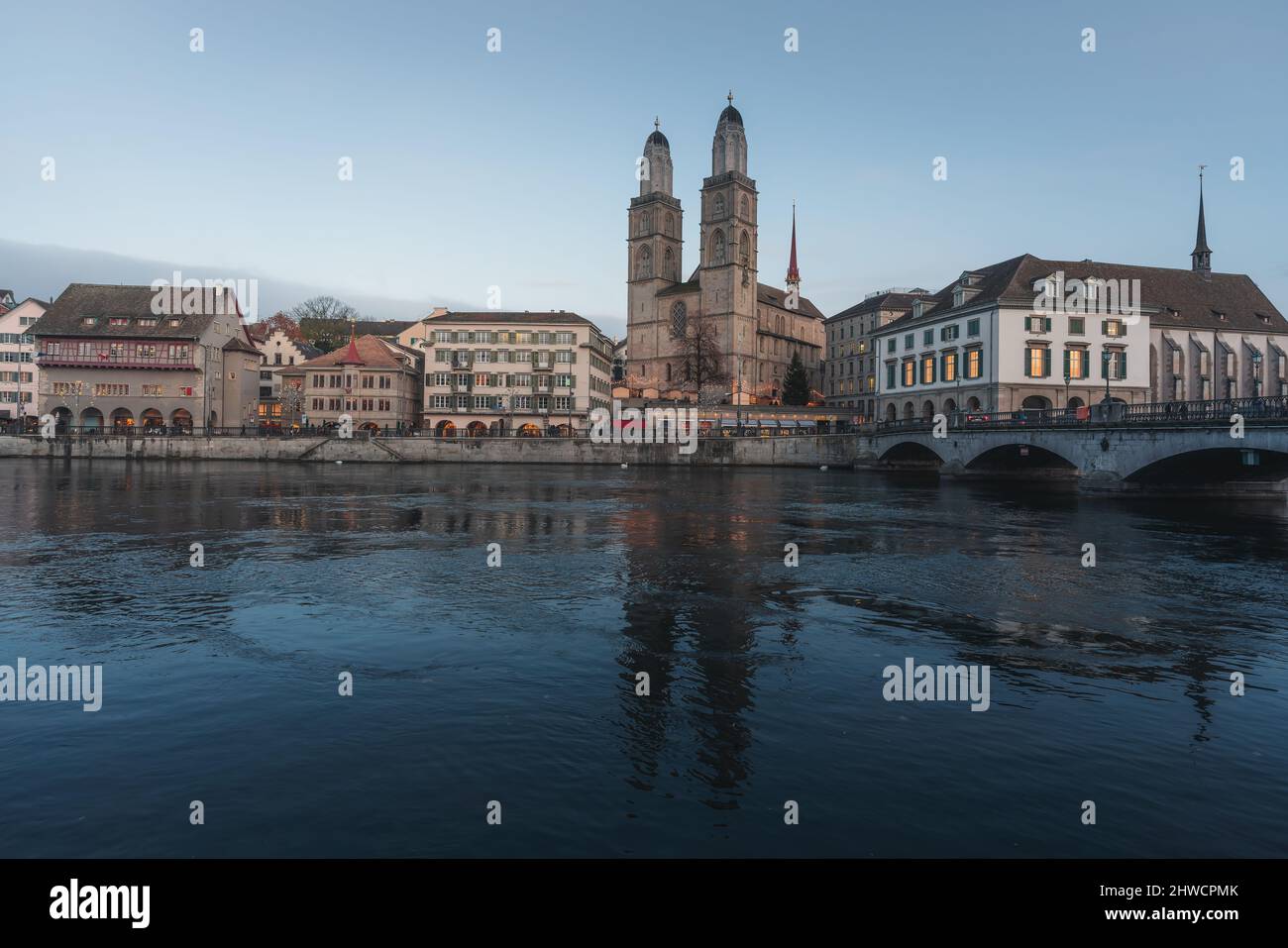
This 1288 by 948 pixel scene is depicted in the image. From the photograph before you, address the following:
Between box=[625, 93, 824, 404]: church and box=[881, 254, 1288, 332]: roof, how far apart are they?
112ft

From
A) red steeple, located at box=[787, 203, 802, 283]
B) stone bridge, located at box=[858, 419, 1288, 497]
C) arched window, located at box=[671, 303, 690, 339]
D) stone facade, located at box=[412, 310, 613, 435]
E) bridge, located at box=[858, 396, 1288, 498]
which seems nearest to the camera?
bridge, located at box=[858, 396, 1288, 498]

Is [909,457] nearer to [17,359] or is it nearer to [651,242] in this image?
[651,242]

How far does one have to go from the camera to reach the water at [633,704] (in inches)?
262

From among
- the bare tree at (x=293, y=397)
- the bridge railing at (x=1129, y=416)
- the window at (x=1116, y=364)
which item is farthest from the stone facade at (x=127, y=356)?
the window at (x=1116, y=364)

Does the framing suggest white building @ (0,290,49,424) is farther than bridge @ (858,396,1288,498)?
Yes

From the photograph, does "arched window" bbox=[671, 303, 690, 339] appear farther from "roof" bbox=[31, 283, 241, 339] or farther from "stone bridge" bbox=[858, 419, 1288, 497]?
"stone bridge" bbox=[858, 419, 1288, 497]

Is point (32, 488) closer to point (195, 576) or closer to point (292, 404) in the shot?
Answer: point (195, 576)

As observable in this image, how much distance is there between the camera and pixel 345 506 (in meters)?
36.3

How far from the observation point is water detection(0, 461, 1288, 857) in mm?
6652

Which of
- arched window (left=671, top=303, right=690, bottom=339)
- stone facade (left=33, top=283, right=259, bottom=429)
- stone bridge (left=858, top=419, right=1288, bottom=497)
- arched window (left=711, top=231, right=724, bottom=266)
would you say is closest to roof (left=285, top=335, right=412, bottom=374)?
stone facade (left=33, top=283, right=259, bottom=429)

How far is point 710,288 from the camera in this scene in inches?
4872

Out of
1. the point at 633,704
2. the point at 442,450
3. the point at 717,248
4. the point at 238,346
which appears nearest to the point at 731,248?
the point at 717,248

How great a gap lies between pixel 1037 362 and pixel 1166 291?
2305 centimetres
